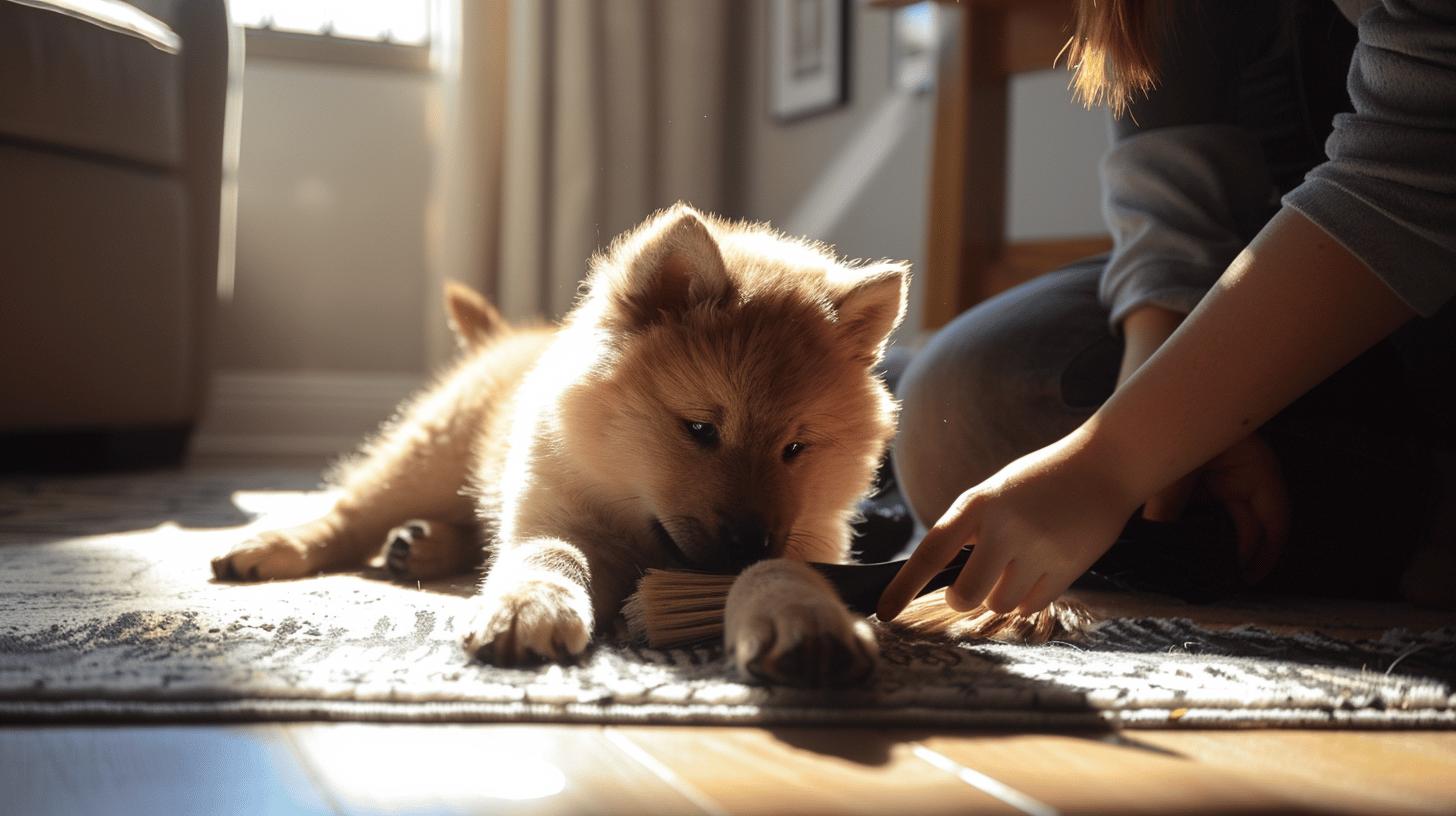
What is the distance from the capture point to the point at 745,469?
1.29 meters

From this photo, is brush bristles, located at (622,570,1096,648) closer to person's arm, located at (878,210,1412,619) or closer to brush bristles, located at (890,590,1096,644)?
brush bristles, located at (890,590,1096,644)

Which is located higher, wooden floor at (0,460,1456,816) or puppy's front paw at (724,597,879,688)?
puppy's front paw at (724,597,879,688)

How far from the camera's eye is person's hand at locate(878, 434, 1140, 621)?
3.57 ft

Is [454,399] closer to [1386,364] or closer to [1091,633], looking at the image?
[1091,633]

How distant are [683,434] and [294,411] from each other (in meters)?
3.33

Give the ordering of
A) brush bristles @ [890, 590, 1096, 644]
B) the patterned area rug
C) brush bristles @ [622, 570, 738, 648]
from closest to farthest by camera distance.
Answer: the patterned area rug → brush bristles @ [622, 570, 738, 648] → brush bristles @ [890, 590, 1096, 644]

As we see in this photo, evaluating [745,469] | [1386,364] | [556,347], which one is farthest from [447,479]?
[1386,364]

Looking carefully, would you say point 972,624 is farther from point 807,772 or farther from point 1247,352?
point 807,772

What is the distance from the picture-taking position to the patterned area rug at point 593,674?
3.04 ft

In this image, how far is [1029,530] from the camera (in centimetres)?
108

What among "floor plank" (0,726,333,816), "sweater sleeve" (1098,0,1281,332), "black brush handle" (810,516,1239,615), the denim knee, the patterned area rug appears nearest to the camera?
"floor plank" (0,726,333,816)

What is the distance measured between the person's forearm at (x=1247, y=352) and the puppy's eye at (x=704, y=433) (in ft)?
1.27

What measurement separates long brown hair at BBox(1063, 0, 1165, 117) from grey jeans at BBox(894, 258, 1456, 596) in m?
0.45

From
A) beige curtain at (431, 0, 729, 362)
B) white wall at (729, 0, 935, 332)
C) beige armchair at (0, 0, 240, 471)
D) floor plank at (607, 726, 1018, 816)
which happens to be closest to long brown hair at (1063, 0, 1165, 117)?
floor plank at (607, 726, 1018, 816)
